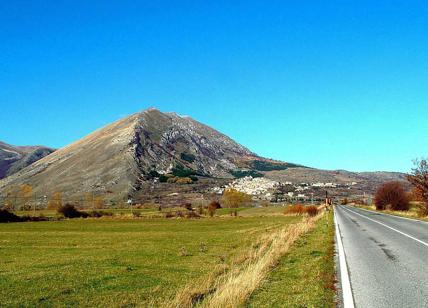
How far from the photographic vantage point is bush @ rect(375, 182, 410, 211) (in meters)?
85.9

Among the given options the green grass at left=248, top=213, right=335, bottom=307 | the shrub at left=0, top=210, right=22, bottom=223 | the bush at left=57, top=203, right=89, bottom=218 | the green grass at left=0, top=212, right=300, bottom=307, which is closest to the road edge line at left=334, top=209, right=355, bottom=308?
the green grass at left=248, top=213, right=335, bottom=307

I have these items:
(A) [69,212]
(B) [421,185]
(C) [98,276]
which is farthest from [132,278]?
(A) [69,212]

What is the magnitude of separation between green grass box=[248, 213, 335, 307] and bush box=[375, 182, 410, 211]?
2909 inches

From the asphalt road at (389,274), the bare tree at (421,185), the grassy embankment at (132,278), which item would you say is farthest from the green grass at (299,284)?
the bare tree at (421,185)

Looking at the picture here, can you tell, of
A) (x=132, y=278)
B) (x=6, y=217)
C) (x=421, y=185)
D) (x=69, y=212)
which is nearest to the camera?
(x=132, y=278)

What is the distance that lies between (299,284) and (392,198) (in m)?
83.2

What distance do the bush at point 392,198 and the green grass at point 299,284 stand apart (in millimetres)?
73885

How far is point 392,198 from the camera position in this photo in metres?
88.8

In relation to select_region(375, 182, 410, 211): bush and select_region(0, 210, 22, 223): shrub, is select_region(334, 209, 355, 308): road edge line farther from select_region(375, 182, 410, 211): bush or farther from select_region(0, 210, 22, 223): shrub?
select_region(0, 210, 22, 223): shrub

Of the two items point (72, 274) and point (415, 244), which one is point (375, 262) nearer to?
point (415, 244)

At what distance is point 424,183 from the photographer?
54.2 m

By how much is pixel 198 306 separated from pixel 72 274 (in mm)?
10312

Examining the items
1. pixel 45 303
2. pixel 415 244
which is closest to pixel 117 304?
pixel 45 303

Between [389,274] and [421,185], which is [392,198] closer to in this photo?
[421,185]
